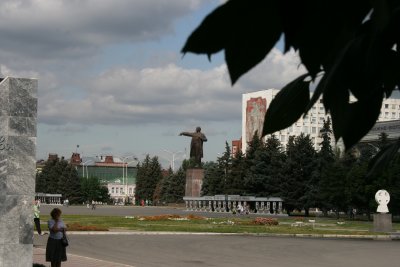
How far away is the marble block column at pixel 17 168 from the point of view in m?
12.1

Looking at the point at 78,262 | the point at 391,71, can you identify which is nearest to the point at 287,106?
the point at 391,71

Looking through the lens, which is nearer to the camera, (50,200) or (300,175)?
(300,175)

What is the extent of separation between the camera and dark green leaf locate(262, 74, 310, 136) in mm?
1099

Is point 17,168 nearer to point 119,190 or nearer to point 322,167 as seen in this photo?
point 322,167

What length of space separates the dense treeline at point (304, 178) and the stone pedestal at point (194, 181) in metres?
5.95

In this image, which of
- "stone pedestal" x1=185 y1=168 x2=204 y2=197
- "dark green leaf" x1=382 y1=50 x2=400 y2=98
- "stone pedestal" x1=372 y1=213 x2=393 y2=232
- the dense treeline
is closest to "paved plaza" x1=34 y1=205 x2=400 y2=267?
"stone pedestal" x1=372 y1=213 x2=393 y2=232

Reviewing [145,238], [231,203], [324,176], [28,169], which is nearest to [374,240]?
[145,238]

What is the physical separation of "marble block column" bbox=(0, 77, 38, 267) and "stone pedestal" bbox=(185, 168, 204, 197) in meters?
47.4

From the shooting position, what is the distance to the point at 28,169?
41.0 ft

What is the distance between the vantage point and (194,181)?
2391 inches

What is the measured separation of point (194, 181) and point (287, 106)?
59.8 meters

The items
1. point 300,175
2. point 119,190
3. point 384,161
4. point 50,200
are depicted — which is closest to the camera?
point 384,161

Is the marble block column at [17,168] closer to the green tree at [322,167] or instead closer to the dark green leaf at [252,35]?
the dark green leaf at [252,35]

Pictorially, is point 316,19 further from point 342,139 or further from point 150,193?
point 150,193
